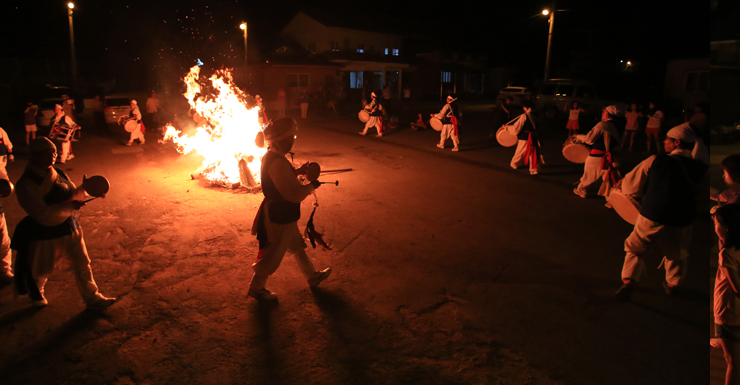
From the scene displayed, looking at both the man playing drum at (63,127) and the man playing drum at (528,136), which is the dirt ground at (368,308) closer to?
the man playing drum at (528,136)

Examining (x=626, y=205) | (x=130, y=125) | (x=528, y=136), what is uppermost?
(x=528, y=136)

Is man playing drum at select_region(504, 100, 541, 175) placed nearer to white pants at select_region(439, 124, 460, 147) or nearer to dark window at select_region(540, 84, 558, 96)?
white pants at select_region(439, 124, 460, 147)

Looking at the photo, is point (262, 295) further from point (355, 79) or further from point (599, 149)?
point (355, 79)

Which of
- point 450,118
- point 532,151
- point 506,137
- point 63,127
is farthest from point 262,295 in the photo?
point 63,127

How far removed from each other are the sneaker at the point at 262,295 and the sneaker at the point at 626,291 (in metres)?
3.69

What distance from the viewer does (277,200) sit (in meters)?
4.27

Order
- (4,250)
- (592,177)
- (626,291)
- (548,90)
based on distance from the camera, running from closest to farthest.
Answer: (626,291) < (4,250) < (592,177) < (548,90)

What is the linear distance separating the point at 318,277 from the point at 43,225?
8.67 feet

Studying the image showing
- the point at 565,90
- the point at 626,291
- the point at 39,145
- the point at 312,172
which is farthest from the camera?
the point at 565,90

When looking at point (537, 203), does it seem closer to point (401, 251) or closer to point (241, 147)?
point (401, 251)

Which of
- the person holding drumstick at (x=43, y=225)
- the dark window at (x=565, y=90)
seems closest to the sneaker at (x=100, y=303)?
the person holding drumstick at (x=43, y=225)

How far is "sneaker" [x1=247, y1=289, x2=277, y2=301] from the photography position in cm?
Result: 451

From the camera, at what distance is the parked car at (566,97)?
20.6 meters

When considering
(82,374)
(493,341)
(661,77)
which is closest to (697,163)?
(493,341)
